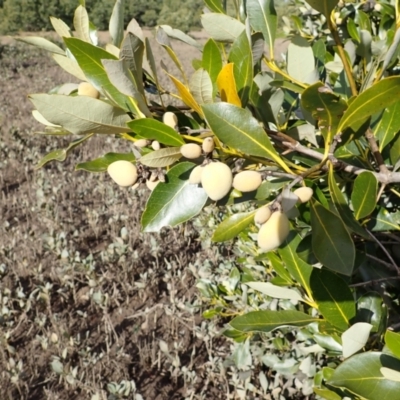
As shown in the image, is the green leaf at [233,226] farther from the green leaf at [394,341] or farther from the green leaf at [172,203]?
the green leaf at [394,341]

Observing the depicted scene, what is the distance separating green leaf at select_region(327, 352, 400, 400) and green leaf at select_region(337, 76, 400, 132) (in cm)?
31

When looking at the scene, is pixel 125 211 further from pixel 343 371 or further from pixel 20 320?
pixel 343 371

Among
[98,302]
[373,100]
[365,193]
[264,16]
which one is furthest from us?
[98,302]

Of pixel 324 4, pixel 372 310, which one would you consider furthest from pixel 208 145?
pixel 372 310

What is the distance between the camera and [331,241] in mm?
532

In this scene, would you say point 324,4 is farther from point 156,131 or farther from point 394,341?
point 394,341

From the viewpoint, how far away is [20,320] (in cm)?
240

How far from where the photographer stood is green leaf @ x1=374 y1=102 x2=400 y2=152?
2.21 ft

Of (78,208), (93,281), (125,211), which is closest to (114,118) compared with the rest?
(93,281)

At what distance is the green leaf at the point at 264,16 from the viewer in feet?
2.20

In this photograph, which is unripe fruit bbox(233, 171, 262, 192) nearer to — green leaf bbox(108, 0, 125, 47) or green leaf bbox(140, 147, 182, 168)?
green leaf bbox(140, 147, 182, 168)

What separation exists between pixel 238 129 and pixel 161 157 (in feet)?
0.32

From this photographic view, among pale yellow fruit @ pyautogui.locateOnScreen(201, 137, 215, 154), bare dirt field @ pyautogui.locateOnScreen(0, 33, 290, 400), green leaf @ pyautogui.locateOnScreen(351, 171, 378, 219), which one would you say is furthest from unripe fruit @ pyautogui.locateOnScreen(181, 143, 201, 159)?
bare dirt field @ pyautogui.locateOnScreen(0, 33, 290, 400)

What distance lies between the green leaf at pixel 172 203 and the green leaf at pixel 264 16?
253mm
